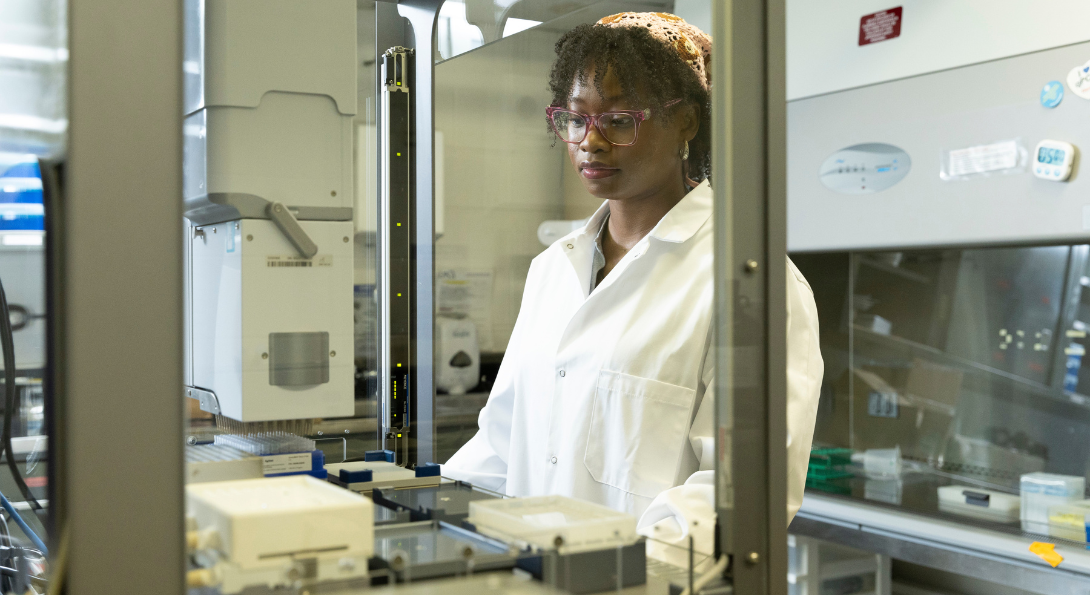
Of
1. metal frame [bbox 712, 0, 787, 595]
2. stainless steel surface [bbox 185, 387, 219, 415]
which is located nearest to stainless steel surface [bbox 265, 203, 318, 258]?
stainless steel surface [bbox 185, 387, 219, 415]

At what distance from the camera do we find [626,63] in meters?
1.15

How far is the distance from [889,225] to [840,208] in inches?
5.9

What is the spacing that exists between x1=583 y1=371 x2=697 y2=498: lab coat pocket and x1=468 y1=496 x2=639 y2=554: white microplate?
274 mm

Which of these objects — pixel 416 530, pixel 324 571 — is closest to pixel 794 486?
pixel 416 530

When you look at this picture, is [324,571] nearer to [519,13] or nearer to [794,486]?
[794,486]

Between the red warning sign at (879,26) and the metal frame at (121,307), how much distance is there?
2078mm

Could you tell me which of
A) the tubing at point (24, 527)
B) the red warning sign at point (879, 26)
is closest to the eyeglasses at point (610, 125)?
Answer: the tubing at point (24, 527)

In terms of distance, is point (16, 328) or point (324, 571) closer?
point (324, 571)

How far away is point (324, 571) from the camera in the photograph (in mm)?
687

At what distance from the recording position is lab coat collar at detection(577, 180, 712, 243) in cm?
93

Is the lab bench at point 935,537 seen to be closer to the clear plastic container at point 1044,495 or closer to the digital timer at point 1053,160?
the clear plastic container at point 1044,495

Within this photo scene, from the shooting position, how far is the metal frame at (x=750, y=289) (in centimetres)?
85

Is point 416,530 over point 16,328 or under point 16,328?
under

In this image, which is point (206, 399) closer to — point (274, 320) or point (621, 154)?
point (274, 320)
